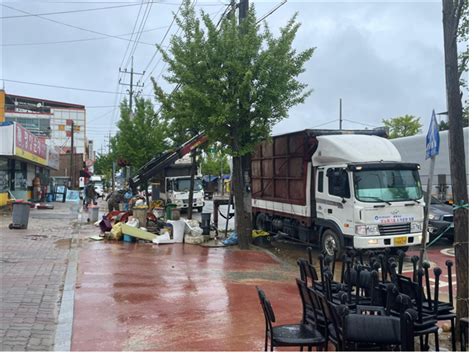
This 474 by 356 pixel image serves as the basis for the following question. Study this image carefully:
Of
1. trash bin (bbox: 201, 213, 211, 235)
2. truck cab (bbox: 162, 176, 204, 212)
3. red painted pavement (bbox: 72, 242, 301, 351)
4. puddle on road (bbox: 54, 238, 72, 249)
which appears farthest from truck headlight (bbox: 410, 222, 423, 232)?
truck cab (bbox: 162, 176, 204, 212)

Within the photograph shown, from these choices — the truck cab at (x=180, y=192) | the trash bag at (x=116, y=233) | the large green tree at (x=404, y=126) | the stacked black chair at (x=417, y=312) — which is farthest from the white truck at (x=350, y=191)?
the large green tree at (x=404, y=126)

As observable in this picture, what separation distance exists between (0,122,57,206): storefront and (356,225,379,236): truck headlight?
64.3 feet

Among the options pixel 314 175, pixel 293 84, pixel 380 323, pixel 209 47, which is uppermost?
pixel 209 47

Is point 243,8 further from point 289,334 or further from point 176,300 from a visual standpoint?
point 289,334

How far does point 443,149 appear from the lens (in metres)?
15.4

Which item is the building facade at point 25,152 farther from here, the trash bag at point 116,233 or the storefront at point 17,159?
the trash bag at point 116,233

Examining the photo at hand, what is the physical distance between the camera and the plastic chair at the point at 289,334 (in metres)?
4.54

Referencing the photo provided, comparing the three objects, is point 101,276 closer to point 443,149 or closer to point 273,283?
point 273,283

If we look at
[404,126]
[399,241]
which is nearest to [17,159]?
[399,241]

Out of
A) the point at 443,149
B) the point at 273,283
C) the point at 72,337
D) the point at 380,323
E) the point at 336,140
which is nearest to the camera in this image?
the point at 380,323

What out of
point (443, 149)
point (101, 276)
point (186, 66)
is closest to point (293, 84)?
point (186, 66)

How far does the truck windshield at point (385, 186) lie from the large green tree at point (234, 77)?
304 cm

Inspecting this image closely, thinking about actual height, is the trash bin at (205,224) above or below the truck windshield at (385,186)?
below

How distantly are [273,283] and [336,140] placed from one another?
4.56 m
